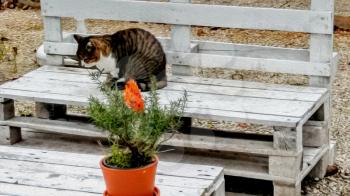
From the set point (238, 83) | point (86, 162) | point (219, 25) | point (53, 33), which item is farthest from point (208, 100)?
A: point (53, 33)

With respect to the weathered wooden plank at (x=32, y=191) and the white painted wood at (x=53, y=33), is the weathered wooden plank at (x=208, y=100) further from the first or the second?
the weathered wooden plank at (x=32, y=191)

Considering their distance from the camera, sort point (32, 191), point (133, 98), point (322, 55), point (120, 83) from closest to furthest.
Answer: point (133, 98) → point (32, 191) → point (322, 55) → point (120, 83)

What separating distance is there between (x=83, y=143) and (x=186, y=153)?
1.95ft

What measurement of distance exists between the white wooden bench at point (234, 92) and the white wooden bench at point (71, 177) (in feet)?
2.09

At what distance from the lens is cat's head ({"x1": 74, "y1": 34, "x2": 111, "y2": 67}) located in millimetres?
4879

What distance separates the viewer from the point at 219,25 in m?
4.90

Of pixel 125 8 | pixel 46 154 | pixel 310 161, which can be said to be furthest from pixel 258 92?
pixel 46 154

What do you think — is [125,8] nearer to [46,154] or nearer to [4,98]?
[4,98]

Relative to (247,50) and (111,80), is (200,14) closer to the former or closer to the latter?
(247,50)

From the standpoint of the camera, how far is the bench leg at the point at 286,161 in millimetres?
4289

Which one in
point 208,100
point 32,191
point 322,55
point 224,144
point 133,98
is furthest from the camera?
point 322,55

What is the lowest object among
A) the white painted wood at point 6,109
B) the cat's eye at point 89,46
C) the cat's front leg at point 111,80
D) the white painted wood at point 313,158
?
the white painted wood at point 313,158

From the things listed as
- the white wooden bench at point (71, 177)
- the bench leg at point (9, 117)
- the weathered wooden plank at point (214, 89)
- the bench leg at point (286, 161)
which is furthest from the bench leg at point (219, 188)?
the bench leg at point (9, 117)

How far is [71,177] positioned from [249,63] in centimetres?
156
